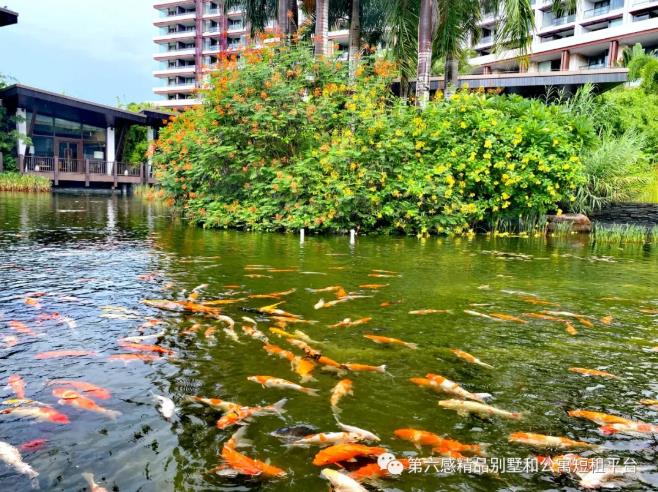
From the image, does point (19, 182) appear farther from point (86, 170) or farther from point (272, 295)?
point (272, 295)

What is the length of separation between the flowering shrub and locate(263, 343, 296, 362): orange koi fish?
7.90 meters

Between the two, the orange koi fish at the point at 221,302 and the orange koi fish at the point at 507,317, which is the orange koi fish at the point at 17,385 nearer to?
the orange koi fish at the point at 221,302

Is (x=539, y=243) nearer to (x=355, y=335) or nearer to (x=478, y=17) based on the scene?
(x=355, y=335)

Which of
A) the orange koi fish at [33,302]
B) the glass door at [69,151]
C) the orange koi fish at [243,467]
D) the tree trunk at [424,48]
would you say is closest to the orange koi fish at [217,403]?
the orange koi fish at [243,467]

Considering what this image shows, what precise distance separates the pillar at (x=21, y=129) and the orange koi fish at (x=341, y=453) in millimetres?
31969

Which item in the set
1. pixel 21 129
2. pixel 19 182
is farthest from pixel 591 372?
pixel 21 129

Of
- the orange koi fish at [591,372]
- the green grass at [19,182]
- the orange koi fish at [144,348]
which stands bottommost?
the orange koi fish at [144,348]

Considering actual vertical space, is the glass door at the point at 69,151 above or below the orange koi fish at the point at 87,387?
above

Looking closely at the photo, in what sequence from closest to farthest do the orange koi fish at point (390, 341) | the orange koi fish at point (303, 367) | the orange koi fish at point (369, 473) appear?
the orange koi fish at point (369, 473) → the orange koi fish at point (303, 367) → the orange koi fish at point (390, 341)

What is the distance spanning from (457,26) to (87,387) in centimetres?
1727

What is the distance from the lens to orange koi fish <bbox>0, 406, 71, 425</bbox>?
2596 millimetres

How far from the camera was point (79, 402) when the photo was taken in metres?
2.79

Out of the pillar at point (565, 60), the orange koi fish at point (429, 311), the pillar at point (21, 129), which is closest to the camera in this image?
the orange koi fish at point (429, 311)

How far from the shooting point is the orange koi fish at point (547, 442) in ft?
8.00
